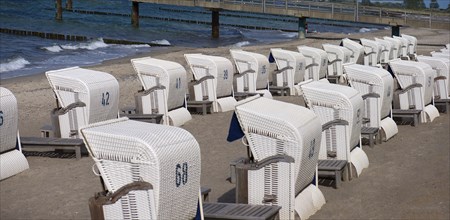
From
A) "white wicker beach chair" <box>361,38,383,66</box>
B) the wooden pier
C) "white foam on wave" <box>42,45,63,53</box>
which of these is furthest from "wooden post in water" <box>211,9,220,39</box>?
"white wicker beach chair" <box>361,38,383,66</box>

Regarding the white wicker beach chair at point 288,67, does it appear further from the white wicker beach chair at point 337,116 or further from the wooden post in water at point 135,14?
the wooden post in water at point 135,14

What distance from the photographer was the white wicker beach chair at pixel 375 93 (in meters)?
Answer: 12.7

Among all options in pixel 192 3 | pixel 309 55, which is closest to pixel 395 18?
pixel 192 3

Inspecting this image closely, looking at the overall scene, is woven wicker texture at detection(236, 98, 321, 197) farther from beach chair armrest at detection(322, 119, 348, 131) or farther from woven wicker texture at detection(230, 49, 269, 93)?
woven wicker texture at detection(230, 49, 269, 93)

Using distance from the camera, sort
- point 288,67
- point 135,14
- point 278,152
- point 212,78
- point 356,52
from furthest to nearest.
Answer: point 135,14, point 356,52, point 288,67, point 212,78, point 278,152

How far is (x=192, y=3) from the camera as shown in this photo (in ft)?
136

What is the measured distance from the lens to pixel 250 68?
16625 mm

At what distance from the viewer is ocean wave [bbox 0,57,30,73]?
2716 centimetres

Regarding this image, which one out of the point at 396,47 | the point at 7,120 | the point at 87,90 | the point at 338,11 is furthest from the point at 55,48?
the point at 7,120

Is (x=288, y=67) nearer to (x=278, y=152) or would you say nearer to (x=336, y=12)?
(x=278, y=152)

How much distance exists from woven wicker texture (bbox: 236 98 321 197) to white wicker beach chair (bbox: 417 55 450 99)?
334 inches

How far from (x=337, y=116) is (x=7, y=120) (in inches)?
158

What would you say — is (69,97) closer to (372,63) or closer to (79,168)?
(79,168)

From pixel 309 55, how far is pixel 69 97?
29.4 ft
